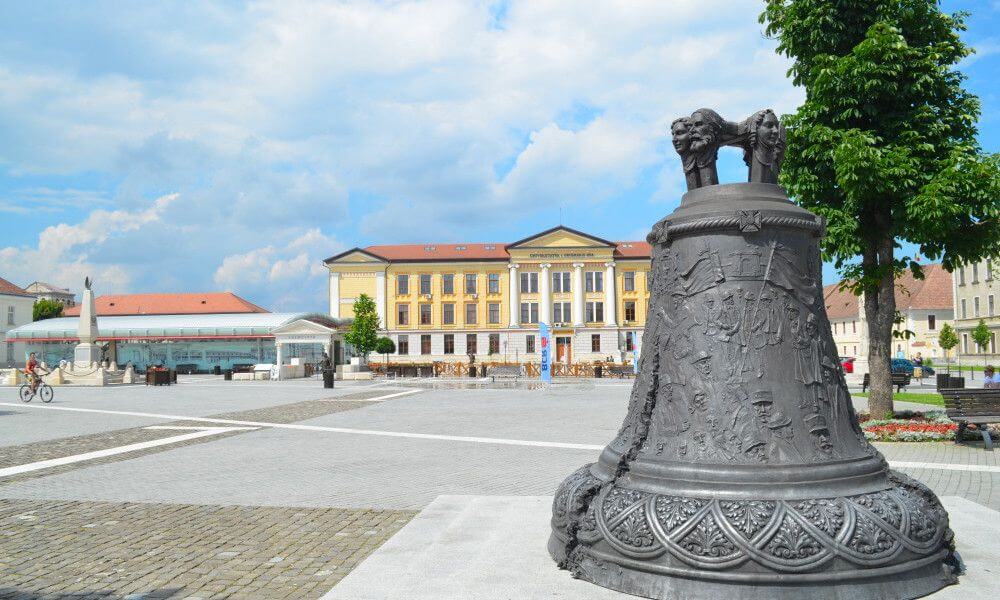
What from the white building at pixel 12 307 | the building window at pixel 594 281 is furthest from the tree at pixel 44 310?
the building window at pixel 594 281

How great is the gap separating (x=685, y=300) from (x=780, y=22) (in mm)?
11217

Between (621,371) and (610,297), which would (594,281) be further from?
(621,371)

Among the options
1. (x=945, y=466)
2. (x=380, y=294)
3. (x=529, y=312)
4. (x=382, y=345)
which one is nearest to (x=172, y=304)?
(x=380, y=294)

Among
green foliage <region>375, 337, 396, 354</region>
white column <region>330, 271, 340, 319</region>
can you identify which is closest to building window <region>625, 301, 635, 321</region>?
green foliage <region>375, 337, 396, 354</region>

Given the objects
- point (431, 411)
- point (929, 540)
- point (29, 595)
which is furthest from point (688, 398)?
point (431, 411)

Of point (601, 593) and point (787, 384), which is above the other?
point (787, 384)

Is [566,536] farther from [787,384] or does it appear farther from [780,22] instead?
[780,22]

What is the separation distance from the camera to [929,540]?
3725 millimetres

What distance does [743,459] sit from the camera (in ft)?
12.7

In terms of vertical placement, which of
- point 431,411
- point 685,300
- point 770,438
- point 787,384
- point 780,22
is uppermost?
point 780,22

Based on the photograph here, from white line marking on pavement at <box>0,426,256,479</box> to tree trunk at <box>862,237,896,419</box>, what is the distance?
491 inches

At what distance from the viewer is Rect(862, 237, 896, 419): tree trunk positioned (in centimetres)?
1268

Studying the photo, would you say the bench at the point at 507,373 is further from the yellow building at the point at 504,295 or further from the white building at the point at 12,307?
the white building at the point at 12,307

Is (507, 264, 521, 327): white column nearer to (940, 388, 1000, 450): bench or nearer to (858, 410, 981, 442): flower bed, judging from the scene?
(858, 410, 981, 442): flower bed
